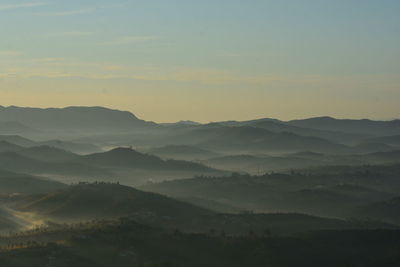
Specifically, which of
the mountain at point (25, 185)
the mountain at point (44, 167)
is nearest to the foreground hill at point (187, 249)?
the mountain at point (25, 185)

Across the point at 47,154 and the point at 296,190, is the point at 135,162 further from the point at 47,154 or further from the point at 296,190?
the point at 296,190

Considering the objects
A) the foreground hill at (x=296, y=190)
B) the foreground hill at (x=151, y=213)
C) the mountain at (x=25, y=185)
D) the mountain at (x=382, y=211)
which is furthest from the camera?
the mountain at (x=25, y=185)

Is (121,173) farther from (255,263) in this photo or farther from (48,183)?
(255,263)

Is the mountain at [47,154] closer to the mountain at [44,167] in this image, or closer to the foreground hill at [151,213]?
the mountain at [44,167]

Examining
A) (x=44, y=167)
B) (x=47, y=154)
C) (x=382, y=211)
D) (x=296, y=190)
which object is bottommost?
(x=382, y=211)

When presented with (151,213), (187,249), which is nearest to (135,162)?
(151,213)

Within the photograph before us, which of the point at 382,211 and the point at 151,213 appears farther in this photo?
the point at 382,211
